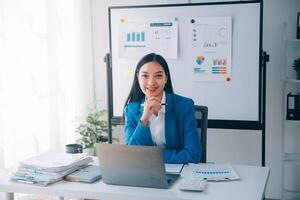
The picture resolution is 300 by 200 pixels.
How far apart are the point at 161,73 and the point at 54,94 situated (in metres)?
1.74

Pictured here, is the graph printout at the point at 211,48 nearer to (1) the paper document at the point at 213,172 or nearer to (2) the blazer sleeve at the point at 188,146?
(2) the blazer sleeve at the point at 188,146

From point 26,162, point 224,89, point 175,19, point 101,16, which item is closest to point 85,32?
point 101,16

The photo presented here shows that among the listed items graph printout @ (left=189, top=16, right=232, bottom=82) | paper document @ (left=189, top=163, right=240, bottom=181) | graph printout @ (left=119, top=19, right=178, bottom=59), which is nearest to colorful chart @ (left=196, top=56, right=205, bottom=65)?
graph printout @ (left=189, top=16, right=232, bottom=82)

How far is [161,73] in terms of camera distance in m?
2.37

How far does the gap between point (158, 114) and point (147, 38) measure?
4.50ft

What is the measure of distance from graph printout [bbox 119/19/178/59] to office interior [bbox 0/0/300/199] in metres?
0.54

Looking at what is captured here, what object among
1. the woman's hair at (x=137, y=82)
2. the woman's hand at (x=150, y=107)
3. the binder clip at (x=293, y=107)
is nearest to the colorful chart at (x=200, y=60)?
the binder clip at (x=293, y=107)

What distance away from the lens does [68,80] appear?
4023 millimetres

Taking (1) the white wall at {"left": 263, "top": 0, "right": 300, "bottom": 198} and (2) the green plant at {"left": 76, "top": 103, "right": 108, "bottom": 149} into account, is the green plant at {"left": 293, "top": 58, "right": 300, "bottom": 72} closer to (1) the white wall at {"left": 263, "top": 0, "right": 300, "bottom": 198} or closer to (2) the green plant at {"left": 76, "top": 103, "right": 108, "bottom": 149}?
(1) the white wall at {"left": 263, "top": 0, "right": 300, "bottom": 198}

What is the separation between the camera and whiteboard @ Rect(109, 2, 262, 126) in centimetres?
334

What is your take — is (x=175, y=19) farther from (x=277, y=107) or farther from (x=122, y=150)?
(x=122, y=150)

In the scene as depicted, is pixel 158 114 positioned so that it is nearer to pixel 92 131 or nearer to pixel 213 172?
pixel 213 172

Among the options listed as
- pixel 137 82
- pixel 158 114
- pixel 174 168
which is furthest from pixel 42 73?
pixel 174 168

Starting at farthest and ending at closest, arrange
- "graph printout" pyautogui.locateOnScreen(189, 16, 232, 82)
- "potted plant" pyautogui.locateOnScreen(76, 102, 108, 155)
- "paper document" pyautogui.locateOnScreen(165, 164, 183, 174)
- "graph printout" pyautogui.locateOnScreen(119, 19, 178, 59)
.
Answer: "potted plant" pyautogui.locateOnScreen(76, 102, 108, 155) → "graph printout" pyautogui.locateOnScreen(119, 19, 178, 59) → "graph printout" pyautogui.locateOnScreen(189, 16, 232, 82) → "paper document" pyautogui.locateOnScreen(165, 164, 183, 174)
